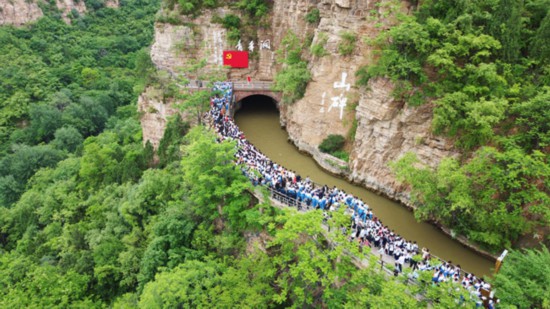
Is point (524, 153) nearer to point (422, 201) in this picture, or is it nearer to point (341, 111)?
point (422, 201)

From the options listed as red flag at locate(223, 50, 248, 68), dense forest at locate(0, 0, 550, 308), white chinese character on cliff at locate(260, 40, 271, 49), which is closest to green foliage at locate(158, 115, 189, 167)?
dense forest at locate(0, 0, 550, 308)

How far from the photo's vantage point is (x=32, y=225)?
32844 millimetres

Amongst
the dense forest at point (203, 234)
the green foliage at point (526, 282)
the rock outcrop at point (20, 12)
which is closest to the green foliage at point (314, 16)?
the dense forest at point (203, 234)

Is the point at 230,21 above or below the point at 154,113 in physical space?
above

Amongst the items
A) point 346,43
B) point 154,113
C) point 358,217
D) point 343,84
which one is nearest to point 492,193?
point 358,217

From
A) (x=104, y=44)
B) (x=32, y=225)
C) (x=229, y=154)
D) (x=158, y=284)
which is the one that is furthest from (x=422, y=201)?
(x=104, y=44)

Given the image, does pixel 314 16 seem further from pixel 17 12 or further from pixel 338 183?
pixel 17 12

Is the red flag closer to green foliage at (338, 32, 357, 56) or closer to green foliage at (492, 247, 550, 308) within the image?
green foliage at (338, 32, 357, 56)

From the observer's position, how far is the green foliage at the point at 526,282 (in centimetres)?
1229

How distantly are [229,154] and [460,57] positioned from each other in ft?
42.6

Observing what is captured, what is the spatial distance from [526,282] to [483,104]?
335 inches

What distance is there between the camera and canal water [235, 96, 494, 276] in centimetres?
1895

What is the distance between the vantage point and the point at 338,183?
82.1ft

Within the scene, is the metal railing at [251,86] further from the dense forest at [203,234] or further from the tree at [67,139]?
the tree at [67,139]
